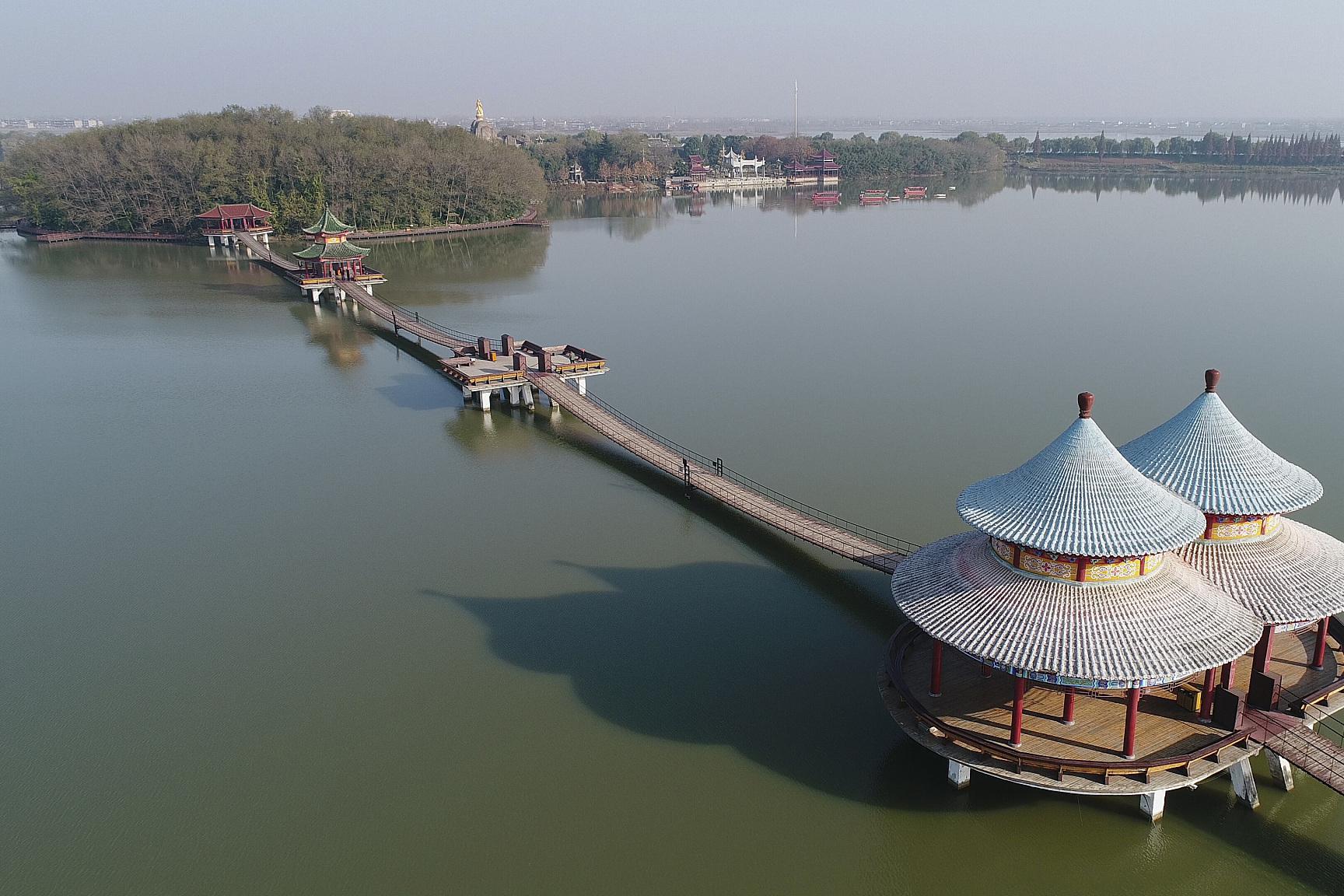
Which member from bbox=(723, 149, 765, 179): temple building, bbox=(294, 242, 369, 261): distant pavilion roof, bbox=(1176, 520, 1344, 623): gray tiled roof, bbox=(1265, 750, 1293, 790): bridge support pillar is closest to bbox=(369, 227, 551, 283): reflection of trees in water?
bbox=(294, 242, 369, 261): distant pavilion roof

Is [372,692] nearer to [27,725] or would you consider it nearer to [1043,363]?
[27,725]

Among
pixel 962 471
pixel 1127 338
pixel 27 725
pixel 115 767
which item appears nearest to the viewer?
pixel 115 767

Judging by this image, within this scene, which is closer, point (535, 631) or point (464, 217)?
point (535, 631)

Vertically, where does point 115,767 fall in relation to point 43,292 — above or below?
below

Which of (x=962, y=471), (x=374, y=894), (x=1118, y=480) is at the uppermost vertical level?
(x=1118, y=480)

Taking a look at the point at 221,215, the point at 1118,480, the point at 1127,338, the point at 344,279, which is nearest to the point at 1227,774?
the point at 1118,480

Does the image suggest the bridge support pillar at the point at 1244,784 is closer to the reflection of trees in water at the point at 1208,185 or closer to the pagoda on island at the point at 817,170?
the reflection of trees in water at the point at 1208,185

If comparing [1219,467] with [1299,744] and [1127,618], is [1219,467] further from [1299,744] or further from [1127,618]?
[1299,744]

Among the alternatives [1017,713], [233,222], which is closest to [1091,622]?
[1017,713]
